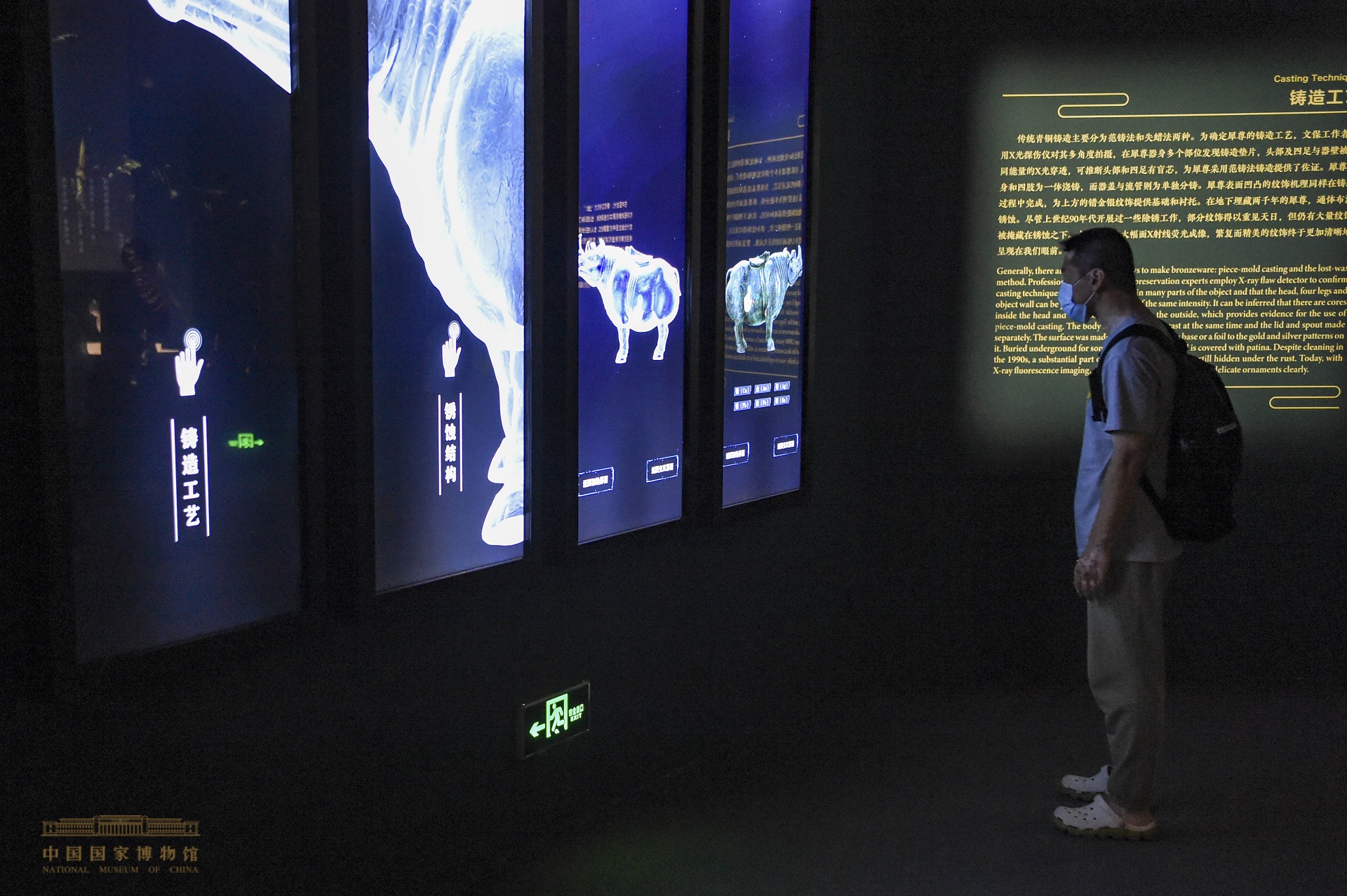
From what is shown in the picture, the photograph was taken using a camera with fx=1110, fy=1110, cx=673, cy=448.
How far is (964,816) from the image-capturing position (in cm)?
329

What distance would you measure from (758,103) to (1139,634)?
77.1 inches

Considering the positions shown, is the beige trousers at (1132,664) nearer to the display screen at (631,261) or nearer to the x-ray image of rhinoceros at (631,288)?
the display screen at (631,261)

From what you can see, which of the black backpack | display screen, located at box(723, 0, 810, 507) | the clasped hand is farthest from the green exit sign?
the black backpack

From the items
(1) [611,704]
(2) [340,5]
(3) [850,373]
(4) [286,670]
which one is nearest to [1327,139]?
(3) [850,373]

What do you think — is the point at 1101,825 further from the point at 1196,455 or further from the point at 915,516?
the point at 915,516

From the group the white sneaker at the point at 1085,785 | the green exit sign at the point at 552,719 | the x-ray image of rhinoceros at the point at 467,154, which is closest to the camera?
the x-ray image of rhinoceros at the point at 467,154

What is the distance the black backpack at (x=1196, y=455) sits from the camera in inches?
115

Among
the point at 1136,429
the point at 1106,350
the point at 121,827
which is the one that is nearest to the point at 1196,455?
the point at 1136,429

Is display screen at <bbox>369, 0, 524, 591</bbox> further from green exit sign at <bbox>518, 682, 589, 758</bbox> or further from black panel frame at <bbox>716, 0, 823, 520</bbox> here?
black panel frame at <bbox>716, 0, 823, 520</bbox>

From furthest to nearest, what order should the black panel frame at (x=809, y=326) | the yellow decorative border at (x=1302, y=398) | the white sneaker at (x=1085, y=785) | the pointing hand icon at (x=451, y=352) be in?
the yellow decorative border at (x=1302, y=398), the black panel frame at (x=809, y=326), the white sneaker at (x=1085, y=785), the pointing hand icon at (x=451, y=352)

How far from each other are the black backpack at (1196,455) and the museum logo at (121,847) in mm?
2435

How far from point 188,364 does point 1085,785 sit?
2838 mm

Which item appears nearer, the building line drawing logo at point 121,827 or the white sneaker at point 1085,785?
the building line drawing logo at point 121,827

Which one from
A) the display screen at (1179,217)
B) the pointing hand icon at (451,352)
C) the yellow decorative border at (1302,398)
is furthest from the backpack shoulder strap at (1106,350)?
the yellow decorative border at (1302,398)
